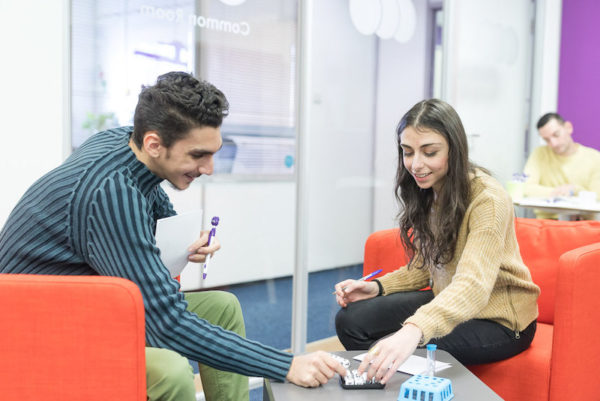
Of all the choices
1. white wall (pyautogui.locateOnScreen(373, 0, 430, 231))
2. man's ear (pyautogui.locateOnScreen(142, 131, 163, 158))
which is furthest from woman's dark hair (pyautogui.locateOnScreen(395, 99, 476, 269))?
white wall (pyautogui.locateOnScreen(373, 0, 430, 231))

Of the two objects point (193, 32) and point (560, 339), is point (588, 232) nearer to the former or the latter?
point (560, 339)

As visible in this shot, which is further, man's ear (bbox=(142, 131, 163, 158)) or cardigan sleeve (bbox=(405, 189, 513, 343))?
cardigan sleeve (bbox=(405, 189, 513, 343))

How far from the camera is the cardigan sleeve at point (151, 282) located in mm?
1215

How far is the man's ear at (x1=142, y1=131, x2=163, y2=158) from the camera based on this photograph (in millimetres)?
1331

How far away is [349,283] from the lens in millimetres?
1892

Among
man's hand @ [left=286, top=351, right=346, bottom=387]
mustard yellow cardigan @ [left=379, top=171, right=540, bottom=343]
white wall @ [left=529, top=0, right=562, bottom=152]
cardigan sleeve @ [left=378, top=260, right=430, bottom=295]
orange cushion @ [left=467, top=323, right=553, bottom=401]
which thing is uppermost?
white wall @ [left=529, top=0, right=562, bottom=152]

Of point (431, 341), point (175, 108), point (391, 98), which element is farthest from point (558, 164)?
point (175, 108)

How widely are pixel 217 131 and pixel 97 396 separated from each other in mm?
648

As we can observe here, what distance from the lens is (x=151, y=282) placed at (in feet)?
4.05

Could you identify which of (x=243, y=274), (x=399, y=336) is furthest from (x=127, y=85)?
(x=399, y=336)

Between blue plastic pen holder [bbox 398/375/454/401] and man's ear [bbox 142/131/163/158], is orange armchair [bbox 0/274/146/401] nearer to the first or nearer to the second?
man's ear [bbox 142/131/163/158]

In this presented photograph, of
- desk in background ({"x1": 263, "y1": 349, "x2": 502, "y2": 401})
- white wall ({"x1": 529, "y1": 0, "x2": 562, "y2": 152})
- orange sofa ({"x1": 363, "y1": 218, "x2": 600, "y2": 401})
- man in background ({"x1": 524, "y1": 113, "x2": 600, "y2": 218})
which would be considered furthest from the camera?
white wall ({"x1": 529, "y1": 0, "x2": 562, "y2": 152})

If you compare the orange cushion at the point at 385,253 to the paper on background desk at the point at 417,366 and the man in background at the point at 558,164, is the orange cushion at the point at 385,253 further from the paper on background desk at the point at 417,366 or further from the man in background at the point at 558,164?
the man in background at the point at 558,164

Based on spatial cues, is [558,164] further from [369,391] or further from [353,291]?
[369,391]
